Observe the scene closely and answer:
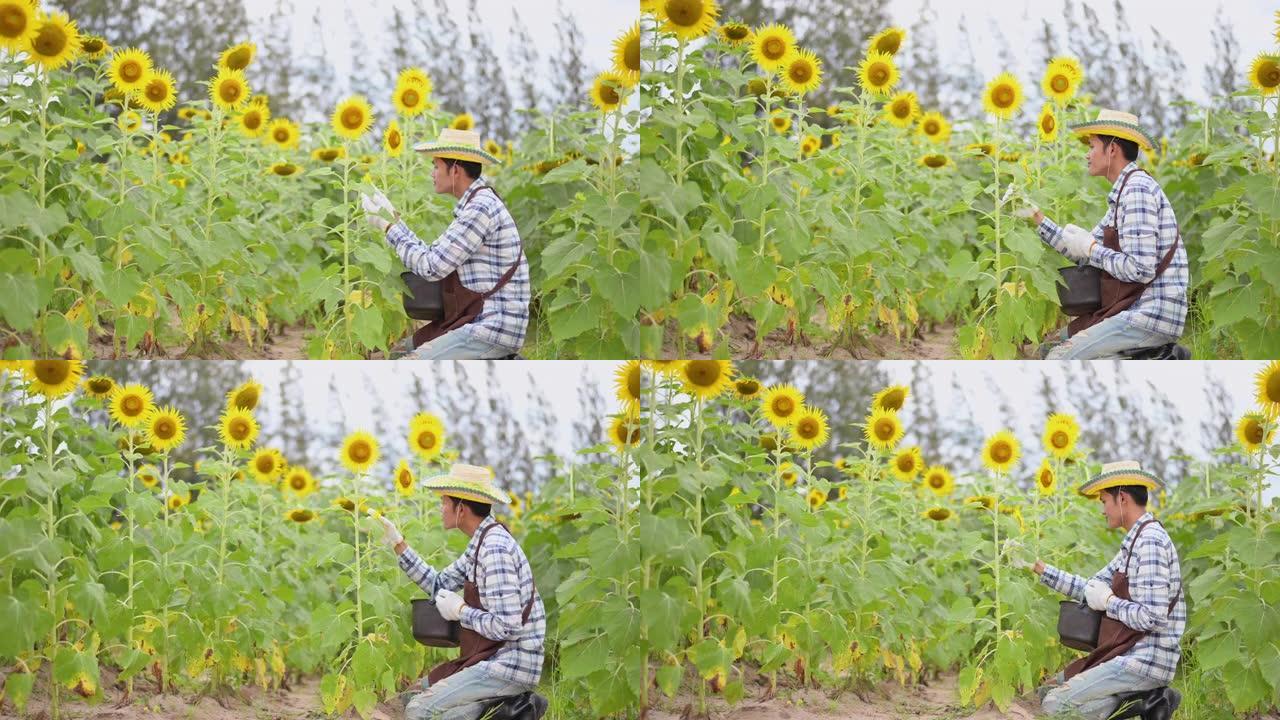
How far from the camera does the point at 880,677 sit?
6648 millimetres

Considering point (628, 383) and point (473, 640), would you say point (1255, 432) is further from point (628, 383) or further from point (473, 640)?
point (473, 640)

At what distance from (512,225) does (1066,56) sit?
228 cm

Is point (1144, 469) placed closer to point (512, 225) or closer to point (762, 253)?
point (762, 253)

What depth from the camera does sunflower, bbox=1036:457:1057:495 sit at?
21.9 feet

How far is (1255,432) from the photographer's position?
21.2 ft

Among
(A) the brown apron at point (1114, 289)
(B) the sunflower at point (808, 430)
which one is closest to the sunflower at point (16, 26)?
(B) the sunflower at point (808, 430)

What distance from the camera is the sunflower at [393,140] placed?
6168 mm

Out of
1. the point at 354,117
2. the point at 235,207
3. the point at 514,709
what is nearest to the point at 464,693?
the point at 514,709

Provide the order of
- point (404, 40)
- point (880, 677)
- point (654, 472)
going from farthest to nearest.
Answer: point (880, 677) < point (404, 40) < point (654, 472)

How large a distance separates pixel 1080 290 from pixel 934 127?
0.95 m

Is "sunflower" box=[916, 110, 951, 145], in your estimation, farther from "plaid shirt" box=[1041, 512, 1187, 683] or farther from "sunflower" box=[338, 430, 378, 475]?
"sunflower" box=[338, 430, 378, 475]

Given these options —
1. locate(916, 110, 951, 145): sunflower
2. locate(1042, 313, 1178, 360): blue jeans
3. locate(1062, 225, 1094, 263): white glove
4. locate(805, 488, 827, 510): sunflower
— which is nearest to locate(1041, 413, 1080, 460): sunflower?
locate(1042, 313, 1178, 360): blue jeans

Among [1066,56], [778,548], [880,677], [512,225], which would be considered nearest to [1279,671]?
[880,677]

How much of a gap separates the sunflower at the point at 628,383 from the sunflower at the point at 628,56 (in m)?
1.03
